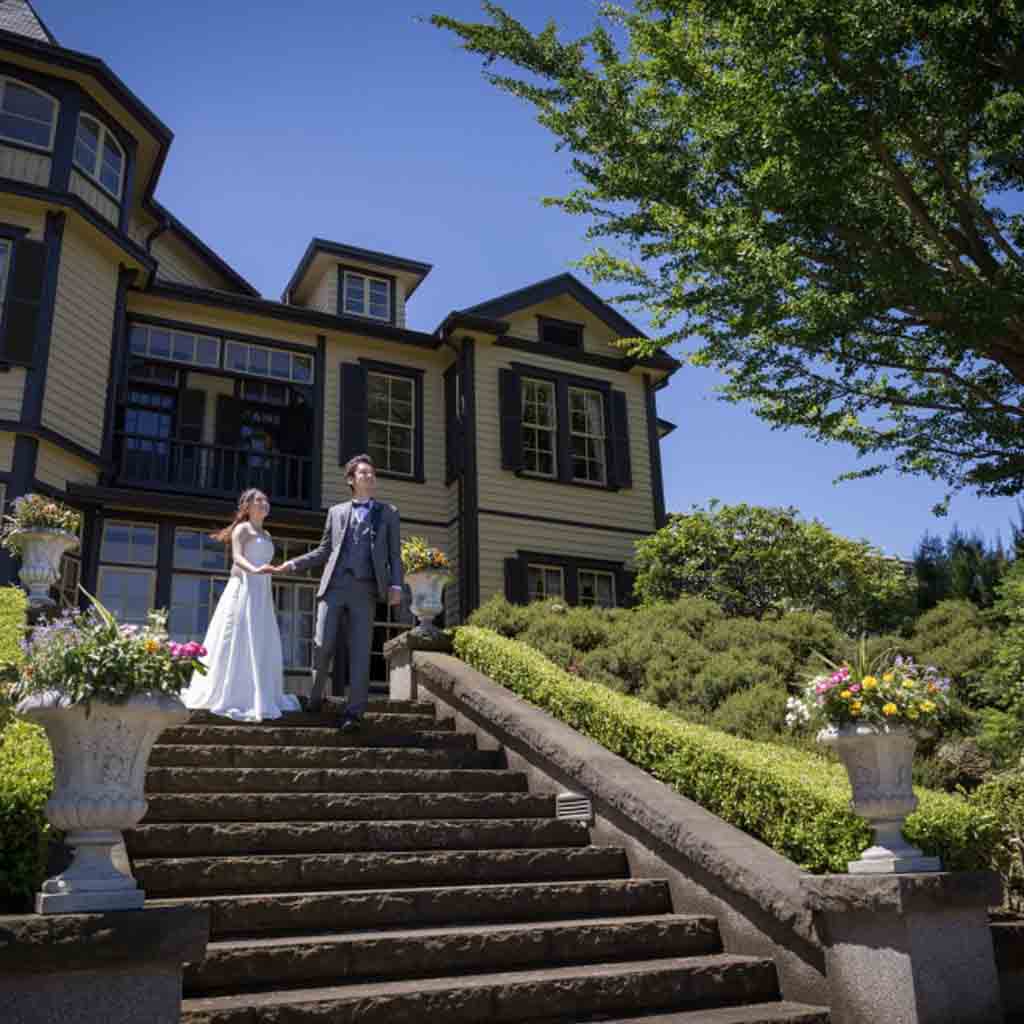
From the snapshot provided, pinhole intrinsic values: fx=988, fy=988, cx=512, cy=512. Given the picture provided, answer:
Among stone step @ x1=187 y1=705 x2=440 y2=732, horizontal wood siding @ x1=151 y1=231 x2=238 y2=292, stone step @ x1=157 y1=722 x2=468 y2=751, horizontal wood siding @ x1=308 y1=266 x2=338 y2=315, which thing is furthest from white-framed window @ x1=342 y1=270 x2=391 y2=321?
stone step @ x1=157 y1=722 x2=468 y2=751

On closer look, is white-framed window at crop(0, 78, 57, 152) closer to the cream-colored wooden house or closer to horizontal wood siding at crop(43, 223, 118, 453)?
the cream-colored wooden house

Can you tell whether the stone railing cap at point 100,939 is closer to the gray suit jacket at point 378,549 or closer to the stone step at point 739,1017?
the stone step at point 739,1017

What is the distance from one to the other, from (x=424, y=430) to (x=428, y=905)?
13.2 m

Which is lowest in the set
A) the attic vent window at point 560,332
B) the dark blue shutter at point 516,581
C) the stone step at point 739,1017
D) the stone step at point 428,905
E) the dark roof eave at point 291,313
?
the stone step at point 739,1017

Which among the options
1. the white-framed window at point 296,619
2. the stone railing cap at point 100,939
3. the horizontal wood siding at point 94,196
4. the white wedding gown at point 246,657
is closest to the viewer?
the stone railing cap at point 100,939

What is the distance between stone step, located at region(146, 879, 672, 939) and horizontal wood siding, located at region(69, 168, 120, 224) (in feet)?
41.7

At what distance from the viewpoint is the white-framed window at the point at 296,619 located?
15500mm

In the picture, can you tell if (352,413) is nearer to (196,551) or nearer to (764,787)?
(196,551)

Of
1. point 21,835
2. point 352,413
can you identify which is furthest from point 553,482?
point 21,835

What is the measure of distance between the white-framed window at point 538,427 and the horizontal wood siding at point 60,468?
7207mm

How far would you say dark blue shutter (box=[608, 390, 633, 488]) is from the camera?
18.4 meters

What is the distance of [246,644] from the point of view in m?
8.38

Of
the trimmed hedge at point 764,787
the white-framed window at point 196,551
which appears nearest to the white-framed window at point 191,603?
the white-framed window at point 196,551

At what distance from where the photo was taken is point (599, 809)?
21.2ft
